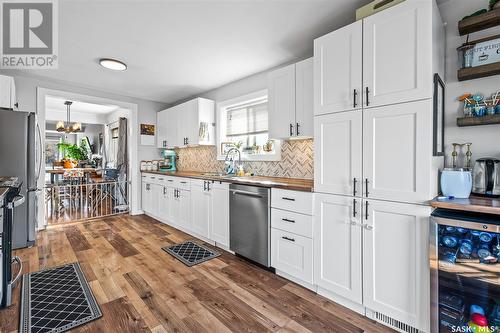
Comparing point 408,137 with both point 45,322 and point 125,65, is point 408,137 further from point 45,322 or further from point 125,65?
point 125,65

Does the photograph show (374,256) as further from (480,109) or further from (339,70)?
(339,70)

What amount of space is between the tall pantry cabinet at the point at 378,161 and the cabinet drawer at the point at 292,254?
0.08 metres

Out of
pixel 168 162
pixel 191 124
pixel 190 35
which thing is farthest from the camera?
pixel 168 162

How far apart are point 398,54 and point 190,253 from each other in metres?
2.92

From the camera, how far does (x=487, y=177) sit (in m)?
1.55

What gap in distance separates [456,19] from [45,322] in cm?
387

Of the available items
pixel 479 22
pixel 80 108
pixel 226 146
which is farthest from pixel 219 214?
pixel 80 108

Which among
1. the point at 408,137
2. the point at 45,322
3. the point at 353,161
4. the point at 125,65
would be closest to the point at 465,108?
the point at 408,137

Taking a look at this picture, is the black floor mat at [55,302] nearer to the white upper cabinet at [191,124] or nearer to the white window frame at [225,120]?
the white window frame at [225,120]

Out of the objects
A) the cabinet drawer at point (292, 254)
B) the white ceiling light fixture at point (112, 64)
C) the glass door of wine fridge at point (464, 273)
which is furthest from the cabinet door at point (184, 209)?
the glass door of wine fridge at point (464, 273)

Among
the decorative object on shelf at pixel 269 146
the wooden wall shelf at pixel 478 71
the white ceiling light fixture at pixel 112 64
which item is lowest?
the decorative object on shelf at pixel 269 146

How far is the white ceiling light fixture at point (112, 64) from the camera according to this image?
3036mm

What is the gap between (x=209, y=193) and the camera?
10.4ft

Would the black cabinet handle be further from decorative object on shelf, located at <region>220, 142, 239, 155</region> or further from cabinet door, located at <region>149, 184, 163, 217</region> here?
cabinet door, located at <region>149, 184, 163, 217</region>
